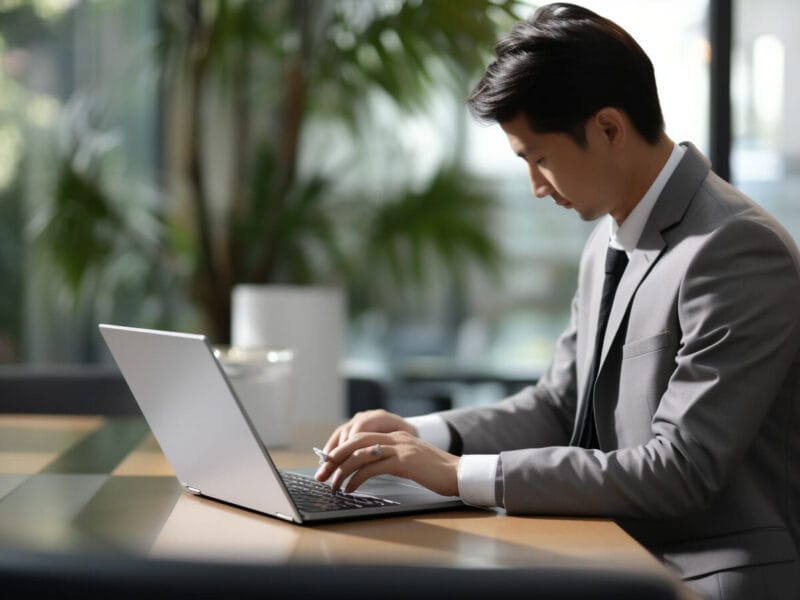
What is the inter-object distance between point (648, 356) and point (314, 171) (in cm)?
321

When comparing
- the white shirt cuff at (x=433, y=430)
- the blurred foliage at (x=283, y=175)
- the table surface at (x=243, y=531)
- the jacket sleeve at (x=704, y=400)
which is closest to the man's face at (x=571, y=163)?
the jacket sleeve at (x=704, y=400)

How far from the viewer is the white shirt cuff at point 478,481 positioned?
1511 millimetres

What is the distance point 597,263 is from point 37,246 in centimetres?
314

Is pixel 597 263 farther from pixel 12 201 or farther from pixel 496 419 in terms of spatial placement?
pixel 12 201

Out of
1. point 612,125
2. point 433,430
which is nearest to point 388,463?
point 433,430

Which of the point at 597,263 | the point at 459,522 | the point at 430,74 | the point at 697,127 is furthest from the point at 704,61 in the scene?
the point at 459,522

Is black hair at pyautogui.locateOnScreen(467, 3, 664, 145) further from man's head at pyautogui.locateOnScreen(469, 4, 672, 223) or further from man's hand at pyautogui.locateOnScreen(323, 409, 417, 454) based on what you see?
man's hand at pyautogui.locateOnScreen(323, 409, 417, 454)

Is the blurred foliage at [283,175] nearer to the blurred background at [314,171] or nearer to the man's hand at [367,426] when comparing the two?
the blurred background at [314,171]

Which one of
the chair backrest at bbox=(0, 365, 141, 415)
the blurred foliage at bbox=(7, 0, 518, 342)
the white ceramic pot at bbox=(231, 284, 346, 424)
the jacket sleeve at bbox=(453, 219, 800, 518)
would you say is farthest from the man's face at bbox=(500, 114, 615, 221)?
the blurred foliage at bbox=(7, 0, 518, 342)

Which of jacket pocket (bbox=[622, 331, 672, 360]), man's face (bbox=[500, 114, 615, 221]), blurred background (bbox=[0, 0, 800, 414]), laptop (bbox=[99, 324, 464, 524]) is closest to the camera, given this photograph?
laptop (bbox=[99, 324, 464, 524])

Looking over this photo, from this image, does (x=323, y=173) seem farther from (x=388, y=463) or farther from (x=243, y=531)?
(x=243, y=531)

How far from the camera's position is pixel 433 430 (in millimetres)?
1898

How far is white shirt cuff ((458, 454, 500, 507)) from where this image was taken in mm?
1511

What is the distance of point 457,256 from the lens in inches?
172
